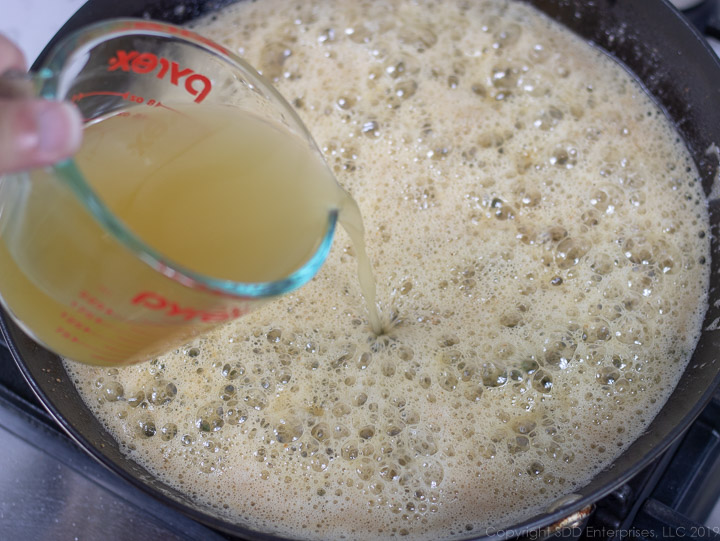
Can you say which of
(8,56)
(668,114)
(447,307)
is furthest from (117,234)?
(668,114)

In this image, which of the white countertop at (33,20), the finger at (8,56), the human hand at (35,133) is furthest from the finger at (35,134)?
the white countertop at (33,20)

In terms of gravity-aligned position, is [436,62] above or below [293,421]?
above

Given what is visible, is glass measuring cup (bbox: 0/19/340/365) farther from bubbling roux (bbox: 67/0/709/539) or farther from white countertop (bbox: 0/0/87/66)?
white countertop (bbox: 0/0/87/66)

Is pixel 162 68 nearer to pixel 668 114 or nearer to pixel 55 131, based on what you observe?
pixel 55 131

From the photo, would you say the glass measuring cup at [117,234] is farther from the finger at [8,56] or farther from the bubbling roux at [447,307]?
the bubbling roux at [447,307]

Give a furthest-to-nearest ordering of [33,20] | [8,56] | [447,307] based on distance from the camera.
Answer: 1. [33,20]
2. [447,307]
3. [8,56]

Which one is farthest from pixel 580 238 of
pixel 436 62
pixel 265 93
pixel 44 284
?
pixel 44 284

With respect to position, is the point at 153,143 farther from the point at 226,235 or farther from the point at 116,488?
the point at 116,488
